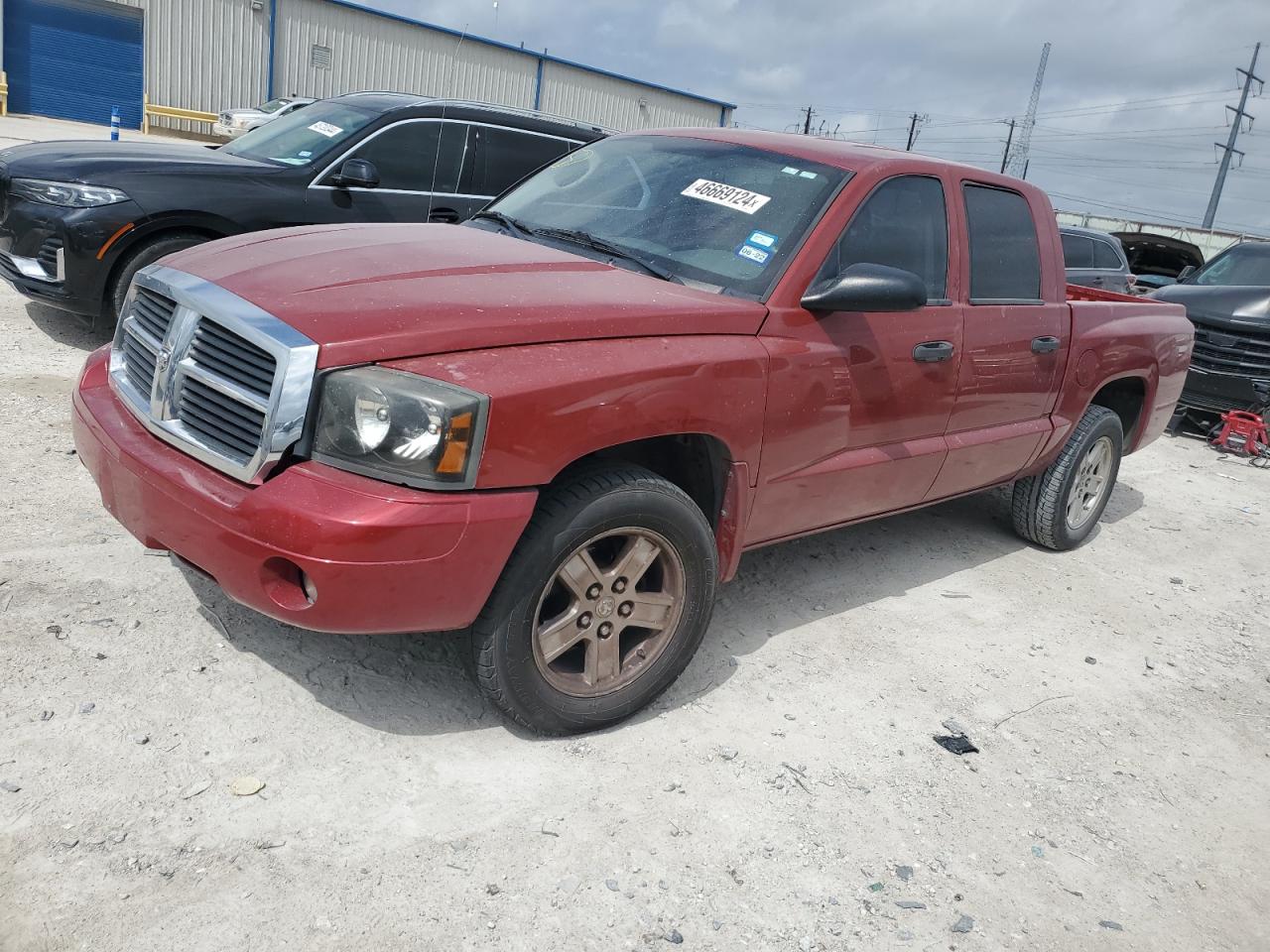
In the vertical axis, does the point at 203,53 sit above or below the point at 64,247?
above

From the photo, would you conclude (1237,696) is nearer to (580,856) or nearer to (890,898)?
(890,898)

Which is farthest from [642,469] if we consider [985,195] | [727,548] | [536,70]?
[536,70]

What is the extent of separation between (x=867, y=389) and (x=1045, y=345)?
1.40 m

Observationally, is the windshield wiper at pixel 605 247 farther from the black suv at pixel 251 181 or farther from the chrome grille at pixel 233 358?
the black suv at pixel 251 181

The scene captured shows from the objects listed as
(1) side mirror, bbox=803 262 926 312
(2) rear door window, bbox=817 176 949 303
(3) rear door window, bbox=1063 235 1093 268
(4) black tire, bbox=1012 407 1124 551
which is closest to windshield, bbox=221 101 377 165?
(2) rear door window, bbox=817 176 949 303

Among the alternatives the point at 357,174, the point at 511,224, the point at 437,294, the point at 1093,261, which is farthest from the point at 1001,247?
the point at 1093,261

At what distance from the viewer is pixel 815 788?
3.05 metres

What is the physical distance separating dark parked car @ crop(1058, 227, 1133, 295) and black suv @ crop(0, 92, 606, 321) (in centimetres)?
611

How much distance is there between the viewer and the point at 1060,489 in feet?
17.1

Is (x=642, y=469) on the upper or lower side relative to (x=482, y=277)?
lower

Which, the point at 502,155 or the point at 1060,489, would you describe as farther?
the point at 502,155

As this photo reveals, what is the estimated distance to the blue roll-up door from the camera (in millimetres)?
26094

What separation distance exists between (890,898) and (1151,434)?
13.5ft

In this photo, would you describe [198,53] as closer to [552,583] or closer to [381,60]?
[381,60]
